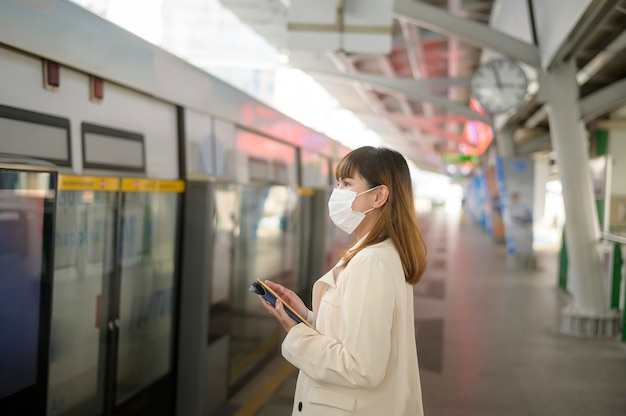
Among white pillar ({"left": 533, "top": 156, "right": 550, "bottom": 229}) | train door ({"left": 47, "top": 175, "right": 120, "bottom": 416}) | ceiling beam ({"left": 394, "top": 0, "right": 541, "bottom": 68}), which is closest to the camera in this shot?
train door ({"left": 47, "top": 175, "right": 120, "bottom": 416})

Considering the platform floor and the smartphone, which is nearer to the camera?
the smartphone

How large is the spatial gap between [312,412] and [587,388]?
5.09 metres

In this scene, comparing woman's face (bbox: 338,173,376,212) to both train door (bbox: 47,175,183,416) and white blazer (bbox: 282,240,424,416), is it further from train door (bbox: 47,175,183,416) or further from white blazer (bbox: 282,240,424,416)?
train door (bbox: 47,175,183,416)

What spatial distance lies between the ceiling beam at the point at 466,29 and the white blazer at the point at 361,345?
25.7 ft

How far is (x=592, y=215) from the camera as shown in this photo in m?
9.55

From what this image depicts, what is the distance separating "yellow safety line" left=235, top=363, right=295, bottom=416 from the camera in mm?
5676

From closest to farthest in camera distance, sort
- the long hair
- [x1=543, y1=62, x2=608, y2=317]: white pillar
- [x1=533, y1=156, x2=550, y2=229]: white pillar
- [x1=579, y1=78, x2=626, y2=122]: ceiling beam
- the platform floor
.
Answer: the long hair, the platform floor, [x1=579, y1=78, x2=626, y2=122]: ceiling beam, [x1=543, y1=62, x2=608, y2=317]: white pillar, [x1=533, y1=156, x2=550, y2=229]: white pillar

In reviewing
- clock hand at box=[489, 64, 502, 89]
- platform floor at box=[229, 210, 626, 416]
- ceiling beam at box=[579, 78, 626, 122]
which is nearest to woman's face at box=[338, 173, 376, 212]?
platform floor at box=[229, 210, 626, 416]

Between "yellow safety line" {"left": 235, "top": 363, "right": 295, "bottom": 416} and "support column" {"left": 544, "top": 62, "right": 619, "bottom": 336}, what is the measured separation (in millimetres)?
4276

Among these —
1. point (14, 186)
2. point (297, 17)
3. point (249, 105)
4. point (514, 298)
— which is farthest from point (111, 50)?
point (514, 298)

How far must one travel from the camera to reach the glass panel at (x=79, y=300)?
12.6 feet

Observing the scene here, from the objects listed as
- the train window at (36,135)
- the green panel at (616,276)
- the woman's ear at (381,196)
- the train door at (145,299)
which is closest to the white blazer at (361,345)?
the woman's ear at (381,196)

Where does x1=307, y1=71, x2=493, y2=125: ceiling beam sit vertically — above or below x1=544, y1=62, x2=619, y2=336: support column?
above

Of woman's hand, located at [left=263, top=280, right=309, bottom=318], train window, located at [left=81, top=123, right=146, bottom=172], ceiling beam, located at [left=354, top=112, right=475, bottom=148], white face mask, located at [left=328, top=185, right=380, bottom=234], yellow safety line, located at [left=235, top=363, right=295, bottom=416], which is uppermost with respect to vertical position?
ceiling beam, located at [left=354, top=112, right=475, bottom=148]
